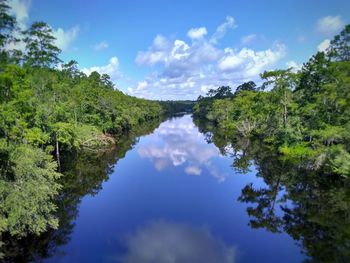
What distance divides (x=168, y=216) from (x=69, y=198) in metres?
9.65

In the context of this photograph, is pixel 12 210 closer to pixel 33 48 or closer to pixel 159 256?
pixel 159 256

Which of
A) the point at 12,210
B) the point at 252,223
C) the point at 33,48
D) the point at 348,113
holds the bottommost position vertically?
the point at 252,223

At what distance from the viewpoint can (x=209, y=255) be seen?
751 inches

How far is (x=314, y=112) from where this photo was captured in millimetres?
43844

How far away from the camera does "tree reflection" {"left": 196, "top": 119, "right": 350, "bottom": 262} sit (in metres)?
19.9

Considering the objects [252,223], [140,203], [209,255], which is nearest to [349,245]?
[252,223]

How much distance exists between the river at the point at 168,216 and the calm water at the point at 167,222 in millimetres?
60

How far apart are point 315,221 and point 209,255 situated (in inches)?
368

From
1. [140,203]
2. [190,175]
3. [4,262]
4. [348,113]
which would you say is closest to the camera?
[4,262]

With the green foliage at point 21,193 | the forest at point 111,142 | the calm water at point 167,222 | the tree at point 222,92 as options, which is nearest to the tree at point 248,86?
the tree at point 222,92

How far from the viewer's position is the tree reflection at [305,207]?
19859 millimetres

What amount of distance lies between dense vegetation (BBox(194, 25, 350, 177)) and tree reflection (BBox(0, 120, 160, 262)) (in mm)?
24404

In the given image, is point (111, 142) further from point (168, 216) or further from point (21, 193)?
point (21, 193)

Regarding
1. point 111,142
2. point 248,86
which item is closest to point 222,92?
point 248,86
